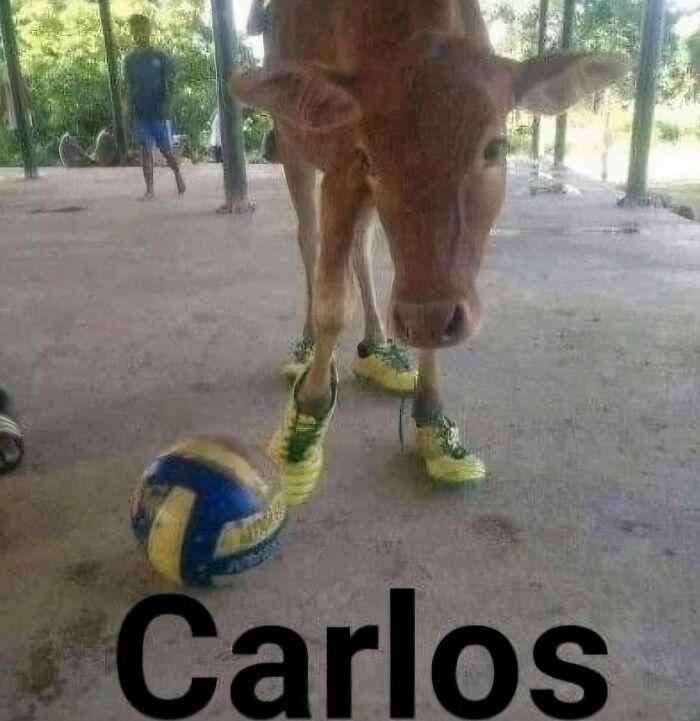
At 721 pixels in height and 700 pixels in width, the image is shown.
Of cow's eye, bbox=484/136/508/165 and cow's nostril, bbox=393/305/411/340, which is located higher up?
cow's eye, bbox=484/136/508/165

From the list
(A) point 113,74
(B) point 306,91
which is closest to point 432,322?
(B) point 306,91

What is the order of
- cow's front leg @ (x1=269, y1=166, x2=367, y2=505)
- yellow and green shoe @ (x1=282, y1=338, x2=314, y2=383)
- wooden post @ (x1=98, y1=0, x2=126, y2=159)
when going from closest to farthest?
cow's front leg @ (x1=269, y1=166, x2=367, y2=505), yellow and green shoe @ (x1=282, y1=338, x2=314, y2=383), wooden post @ (x1=98, y1=0, x2=126, y2=159)

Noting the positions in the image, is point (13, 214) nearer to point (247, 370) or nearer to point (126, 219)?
point (126, 219)

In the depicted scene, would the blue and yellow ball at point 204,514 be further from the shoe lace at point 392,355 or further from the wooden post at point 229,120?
the wooden post at point 229,120

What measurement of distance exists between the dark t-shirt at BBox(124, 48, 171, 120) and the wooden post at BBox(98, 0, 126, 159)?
231 inches

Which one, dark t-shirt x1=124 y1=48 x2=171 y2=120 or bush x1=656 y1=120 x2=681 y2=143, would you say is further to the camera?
bush x1=656 y1=120 x2=681 y2=143

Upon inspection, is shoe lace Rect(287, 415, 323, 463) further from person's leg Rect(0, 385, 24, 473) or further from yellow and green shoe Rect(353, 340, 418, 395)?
person's leg Rect(0, 385, 24, 473)

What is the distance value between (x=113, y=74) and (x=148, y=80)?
251 inches

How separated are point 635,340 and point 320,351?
1.91 meters

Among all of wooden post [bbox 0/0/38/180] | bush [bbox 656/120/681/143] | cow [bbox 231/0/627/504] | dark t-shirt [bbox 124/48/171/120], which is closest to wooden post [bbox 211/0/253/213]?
dark t-shirt [bbox 124/48/171/120]

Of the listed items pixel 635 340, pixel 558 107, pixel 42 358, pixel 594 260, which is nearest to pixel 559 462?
pixel 558 107

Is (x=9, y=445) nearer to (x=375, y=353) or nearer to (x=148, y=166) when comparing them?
(x=375, y=353)

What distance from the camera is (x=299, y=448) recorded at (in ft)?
8.36

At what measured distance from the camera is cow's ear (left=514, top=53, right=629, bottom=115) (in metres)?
2.12
